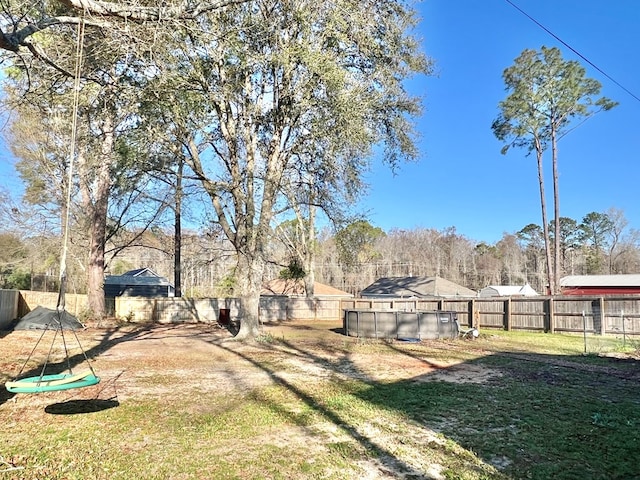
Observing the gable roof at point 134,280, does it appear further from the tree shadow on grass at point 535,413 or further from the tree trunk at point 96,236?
the tree shadow on grass at point 535,413

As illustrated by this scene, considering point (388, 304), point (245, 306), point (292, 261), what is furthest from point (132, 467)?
point (388, 304)

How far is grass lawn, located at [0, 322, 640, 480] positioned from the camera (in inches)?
148

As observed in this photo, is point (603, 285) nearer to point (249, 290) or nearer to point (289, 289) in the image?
point (289, 289)

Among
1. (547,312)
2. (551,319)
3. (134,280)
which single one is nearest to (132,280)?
(134,280)

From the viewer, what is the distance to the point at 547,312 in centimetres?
1825

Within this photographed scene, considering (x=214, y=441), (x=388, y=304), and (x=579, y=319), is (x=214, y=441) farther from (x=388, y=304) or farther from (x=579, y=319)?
(x=388, y=304)

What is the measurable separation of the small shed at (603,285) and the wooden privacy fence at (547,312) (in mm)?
16126

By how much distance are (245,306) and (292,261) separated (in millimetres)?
3648

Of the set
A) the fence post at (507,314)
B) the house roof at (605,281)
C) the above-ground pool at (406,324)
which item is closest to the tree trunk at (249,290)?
the above-ground pool at (406,324)

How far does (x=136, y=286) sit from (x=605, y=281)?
118ft

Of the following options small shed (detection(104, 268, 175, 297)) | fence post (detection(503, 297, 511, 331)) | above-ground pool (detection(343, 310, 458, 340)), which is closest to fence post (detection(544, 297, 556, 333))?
fence post (detection(503, 297, 511, 331))

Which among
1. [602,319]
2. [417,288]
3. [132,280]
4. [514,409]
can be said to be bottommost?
Result: [514,409]

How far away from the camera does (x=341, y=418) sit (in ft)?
17.3

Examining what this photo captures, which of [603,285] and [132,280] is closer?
[132,280]
